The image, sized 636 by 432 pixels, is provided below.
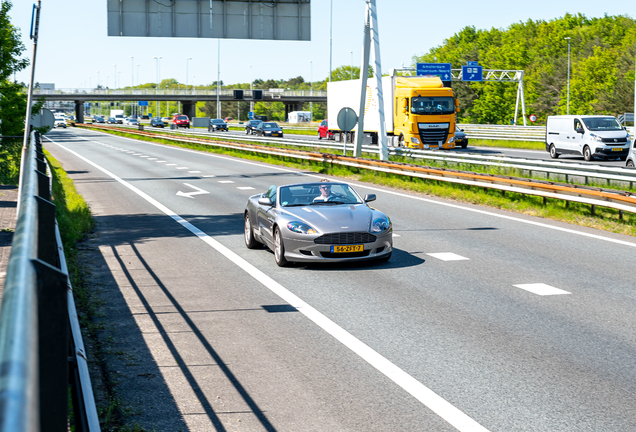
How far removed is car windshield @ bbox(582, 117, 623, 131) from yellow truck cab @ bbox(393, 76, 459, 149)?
295 inches

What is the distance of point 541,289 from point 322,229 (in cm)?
305

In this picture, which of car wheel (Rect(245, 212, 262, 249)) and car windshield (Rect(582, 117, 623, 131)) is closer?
car wheel (Rect(245, 212, 262, 249))

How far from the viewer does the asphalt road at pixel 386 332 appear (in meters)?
5.38

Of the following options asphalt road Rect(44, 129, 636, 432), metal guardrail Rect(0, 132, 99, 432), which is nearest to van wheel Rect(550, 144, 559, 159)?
asphalt road Rect(44, 129, 636, 432)

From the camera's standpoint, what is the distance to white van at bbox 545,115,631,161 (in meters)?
33.0

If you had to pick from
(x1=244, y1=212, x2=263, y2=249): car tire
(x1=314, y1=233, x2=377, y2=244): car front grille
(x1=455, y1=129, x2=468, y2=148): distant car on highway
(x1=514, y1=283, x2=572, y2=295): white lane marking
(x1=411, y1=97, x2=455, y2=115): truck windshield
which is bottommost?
(x1=514, y1=283, x2=572, y2=295): white lane marking

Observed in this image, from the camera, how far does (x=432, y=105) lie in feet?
129

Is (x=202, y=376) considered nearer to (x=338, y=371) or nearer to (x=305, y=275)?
(x=338, y=371)

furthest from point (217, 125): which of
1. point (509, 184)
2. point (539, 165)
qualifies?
point (509, 184)

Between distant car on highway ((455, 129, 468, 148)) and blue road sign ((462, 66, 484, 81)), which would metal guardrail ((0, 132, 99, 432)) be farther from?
blue road sign ((462, 66, 484, 81))

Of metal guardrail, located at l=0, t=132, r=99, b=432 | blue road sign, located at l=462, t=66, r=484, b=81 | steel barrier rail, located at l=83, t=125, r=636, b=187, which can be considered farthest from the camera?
blue road sign, located at l=462, t=66, r=484, b=81

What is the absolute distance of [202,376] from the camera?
20.4 feet

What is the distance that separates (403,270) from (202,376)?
16.9ft

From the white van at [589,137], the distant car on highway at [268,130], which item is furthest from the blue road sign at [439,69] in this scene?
the white van at [589,137]
